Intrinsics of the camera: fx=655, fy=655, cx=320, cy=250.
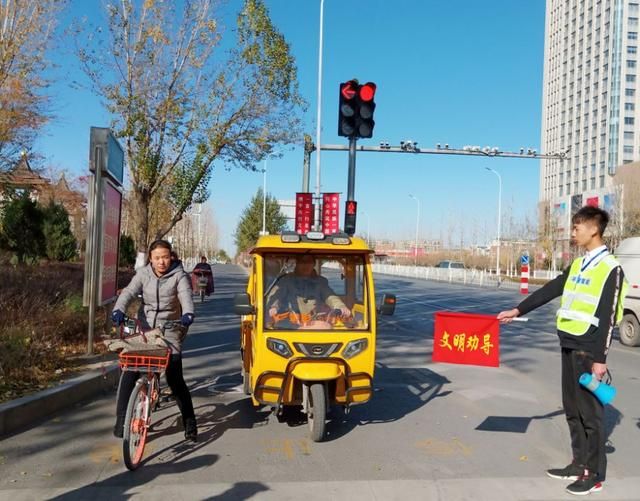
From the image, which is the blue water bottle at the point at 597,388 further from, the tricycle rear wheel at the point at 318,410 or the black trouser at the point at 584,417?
the tricycle rear wheel at the point at 318,410

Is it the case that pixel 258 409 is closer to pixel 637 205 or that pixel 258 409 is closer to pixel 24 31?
pixel 24 31

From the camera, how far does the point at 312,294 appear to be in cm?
654

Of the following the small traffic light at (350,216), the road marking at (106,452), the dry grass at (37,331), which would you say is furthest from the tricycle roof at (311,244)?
the small traffic light at (350,216)

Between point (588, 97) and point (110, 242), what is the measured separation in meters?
Answer: 116

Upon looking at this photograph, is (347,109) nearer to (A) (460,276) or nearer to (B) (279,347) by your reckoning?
(B) (279,347)

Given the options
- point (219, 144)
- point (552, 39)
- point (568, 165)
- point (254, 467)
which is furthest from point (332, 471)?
point (552, 39)

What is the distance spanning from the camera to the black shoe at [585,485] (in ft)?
15.5

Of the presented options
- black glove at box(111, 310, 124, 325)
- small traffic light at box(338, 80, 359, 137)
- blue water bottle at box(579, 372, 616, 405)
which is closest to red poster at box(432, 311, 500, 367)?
blue water bottle at box(579, 372, 616, 405)

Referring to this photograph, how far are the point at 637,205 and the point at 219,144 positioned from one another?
42769 mm

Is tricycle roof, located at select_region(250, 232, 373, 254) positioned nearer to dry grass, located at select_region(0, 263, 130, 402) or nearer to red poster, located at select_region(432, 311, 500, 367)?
red poster, located at select_region(432, 311, 500, 367)

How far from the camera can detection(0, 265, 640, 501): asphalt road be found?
187 inches

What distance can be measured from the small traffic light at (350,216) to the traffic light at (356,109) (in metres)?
2.03

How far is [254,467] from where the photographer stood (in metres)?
5.22

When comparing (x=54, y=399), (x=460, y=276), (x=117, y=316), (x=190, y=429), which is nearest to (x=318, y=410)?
(x=190, y=429)
